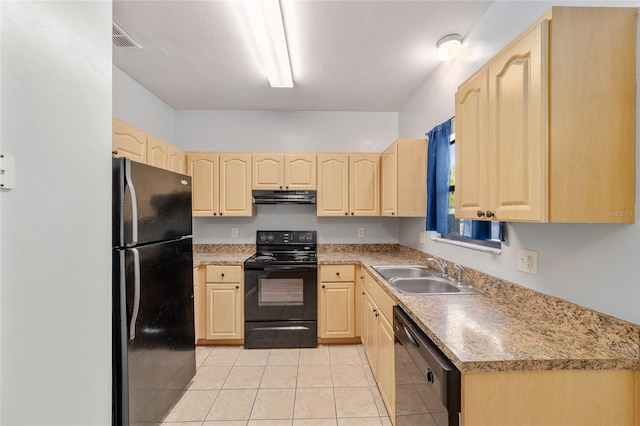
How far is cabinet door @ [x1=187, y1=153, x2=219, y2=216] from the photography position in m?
3.12

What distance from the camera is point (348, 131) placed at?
3.49 meters

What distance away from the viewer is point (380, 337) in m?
2.00

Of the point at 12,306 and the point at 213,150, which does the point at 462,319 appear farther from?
the point at 213,150

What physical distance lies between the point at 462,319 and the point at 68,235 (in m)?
1.70

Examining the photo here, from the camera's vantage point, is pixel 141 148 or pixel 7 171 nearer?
pixel 7 171

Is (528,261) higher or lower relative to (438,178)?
lower

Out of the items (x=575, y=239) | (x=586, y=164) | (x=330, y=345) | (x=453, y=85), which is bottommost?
(x=330, y=345)

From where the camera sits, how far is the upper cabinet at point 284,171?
3.14 metres

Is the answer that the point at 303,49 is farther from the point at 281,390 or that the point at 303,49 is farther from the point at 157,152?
the point at 281,390

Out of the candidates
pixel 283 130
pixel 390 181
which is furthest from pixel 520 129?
pixel 283 130

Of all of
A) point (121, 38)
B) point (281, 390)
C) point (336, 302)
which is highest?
point (121, 38)

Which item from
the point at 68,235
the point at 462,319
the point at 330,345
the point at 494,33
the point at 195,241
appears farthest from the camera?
the point at 195,241

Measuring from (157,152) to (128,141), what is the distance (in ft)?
1.42

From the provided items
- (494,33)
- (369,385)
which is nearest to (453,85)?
(494,33)
